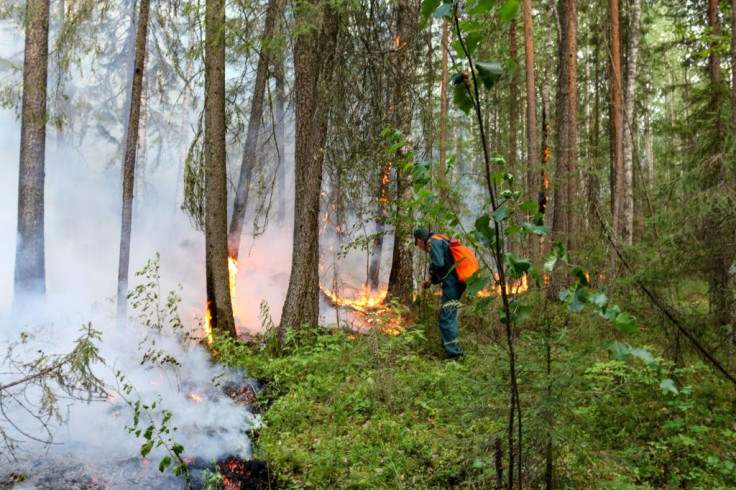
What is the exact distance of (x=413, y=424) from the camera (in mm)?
5117

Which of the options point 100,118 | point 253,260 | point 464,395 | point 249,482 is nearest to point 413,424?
point 464,395

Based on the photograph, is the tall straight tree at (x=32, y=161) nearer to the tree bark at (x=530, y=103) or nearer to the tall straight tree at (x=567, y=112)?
the tall straight tree at (x=567, y=112)

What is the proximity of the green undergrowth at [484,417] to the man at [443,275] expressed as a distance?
11.7 inches

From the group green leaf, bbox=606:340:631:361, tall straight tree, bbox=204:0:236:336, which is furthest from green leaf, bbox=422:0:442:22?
tall straight tree, bbox=204:0:236:336

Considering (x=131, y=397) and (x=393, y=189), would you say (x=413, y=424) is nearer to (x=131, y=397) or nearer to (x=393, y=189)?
(x=131, y=397)

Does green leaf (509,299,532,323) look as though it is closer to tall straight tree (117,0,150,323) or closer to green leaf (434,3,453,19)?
green leaf (434,3,453,19)

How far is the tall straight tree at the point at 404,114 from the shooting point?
8469mm

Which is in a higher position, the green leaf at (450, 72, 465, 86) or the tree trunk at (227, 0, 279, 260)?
the tree trunk at (227, 0, 279, 260)

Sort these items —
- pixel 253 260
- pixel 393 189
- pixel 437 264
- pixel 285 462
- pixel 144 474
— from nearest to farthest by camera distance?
pixel 144 474 < pixel 285 462 < pixel 437 264 < pixel 393 189 < pixel 253 260

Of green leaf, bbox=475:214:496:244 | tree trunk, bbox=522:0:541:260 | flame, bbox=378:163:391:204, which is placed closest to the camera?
green leaf, bbox=475:214:496:244

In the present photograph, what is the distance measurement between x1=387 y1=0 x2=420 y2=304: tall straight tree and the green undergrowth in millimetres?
2528

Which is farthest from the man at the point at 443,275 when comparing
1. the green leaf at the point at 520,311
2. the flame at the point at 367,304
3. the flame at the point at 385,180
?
the green leaf at the point at 520,311

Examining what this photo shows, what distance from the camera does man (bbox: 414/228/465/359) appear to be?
7238 millimetres

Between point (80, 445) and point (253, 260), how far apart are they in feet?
37.5
